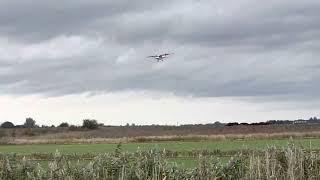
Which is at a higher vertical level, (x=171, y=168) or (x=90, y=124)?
(x=90, y=124)

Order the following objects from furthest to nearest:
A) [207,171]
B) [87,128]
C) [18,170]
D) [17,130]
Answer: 1. [87,128]
2. [17,130]
3. [18,170]
4. [207,171]

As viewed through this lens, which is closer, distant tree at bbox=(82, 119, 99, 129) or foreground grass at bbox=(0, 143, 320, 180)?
foreground grass at bbox=(0, 143, 320, 180)

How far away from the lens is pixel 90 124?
430ft

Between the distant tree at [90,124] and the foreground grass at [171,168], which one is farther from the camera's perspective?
the distant tree at [90,124]

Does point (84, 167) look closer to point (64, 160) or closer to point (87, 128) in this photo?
point (64, 160)

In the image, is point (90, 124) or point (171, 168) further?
point (90, 124)

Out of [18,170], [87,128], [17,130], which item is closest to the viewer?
[18,170]

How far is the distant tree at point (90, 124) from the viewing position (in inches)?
5157

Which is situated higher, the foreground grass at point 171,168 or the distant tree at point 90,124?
the distant tree at point 90,124

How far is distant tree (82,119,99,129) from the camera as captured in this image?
131000 mm

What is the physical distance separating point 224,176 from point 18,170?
5.20 metres

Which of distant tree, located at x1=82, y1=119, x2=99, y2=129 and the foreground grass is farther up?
distant tree, located at x1=82, y1=119, x2=99, y2=129

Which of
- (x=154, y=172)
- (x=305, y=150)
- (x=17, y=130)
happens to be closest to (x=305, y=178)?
(x=305, y=150)

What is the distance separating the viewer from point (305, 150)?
1648cm
